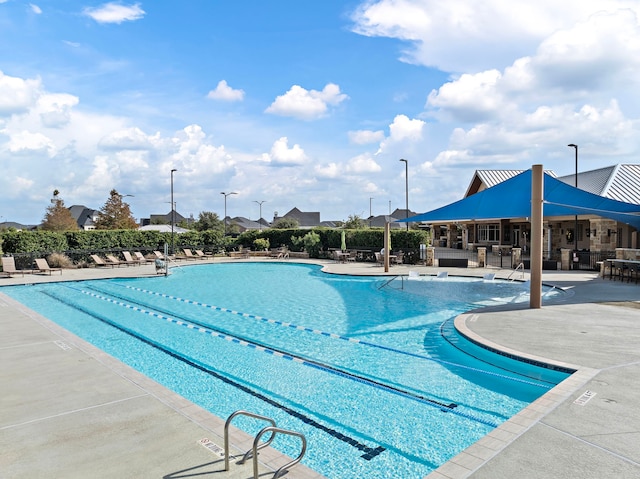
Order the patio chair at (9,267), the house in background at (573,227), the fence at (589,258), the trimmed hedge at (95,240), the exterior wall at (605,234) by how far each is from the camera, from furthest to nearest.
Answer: the trimmed hedge at (95,240) → the house in background at (573,227) → the exterior wall at (605,234) → the fence at (589,258) → the patio chair at (9,267)

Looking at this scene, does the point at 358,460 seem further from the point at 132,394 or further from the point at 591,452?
the point at 132,394

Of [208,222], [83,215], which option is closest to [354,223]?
[208,222]

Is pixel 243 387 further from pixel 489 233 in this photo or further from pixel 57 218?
pixel 57 218

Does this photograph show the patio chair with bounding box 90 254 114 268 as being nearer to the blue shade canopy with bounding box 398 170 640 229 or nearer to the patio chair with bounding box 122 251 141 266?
the patio chair with bounding box 122 251 141 266

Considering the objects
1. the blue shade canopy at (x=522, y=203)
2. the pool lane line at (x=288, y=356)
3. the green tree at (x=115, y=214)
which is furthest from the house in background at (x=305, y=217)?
the pool lane line at (x=288, y=356)

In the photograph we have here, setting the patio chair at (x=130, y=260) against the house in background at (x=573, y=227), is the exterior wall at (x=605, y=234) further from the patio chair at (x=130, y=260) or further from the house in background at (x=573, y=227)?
the patio chair at (x=130, y=260)

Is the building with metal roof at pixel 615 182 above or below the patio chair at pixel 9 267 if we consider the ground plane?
above

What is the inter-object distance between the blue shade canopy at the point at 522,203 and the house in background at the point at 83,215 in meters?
91.5

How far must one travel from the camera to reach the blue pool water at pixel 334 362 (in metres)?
5.36

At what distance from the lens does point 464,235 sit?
4059cm

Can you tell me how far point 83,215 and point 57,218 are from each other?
1792 inches

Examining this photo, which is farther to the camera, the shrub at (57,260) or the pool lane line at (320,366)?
the shrub at (57,260)

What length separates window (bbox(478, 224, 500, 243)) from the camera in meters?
36.5

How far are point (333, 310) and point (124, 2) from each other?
10412 millimetres
